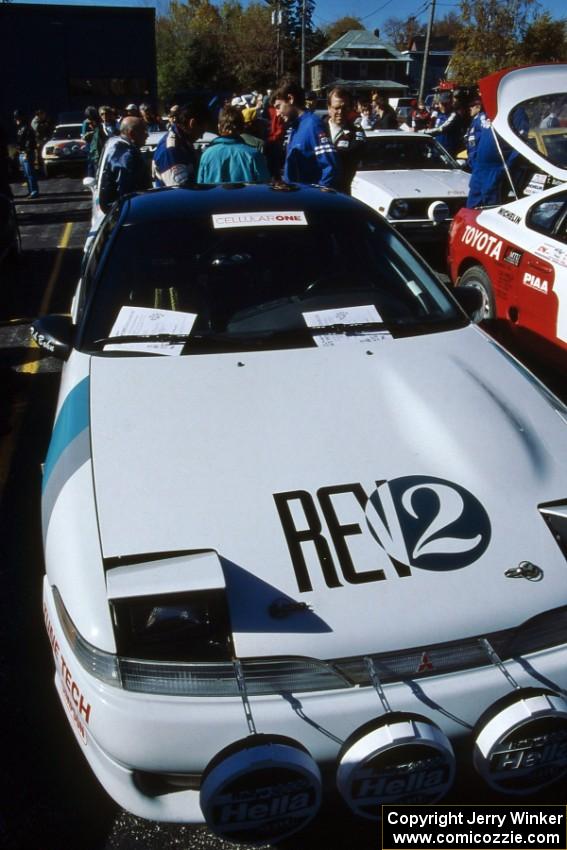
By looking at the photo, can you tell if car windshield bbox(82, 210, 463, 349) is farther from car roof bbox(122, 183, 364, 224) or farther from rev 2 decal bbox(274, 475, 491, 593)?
rev 2 decal bbox(274, 475, 491, 593)

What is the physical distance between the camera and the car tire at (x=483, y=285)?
4852 millimetres

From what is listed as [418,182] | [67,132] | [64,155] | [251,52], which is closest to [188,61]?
[251,52]

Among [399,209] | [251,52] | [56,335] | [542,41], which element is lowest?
[399,209]

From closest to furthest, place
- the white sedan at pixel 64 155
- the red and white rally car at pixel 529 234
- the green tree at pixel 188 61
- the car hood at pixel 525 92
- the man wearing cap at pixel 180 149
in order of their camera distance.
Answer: the red and white rally car at pixel 529 234
the car hood at pixel 525 92
the man wearing cap at pixel 180 149
the white sedan at pixel 64 155
the green tree at pixel 188 61

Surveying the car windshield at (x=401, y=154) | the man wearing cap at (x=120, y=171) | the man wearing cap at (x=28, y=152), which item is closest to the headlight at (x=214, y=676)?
the man wearing cap at (x=120, y=171)

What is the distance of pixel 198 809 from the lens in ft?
5.53

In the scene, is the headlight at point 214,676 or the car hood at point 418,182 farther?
the car hood at point 418,182

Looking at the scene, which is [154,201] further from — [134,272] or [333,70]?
[333,70]

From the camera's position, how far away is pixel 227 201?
10.6 feet

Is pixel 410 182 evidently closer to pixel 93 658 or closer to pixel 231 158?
pixel 231 158

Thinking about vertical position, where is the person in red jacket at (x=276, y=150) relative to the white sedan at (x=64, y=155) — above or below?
above

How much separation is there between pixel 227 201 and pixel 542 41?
25338 millimetres

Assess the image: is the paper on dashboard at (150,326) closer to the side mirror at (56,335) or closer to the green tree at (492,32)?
the side mirror at (56,335)

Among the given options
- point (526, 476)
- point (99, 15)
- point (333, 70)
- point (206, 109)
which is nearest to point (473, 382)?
point (526, 476)
